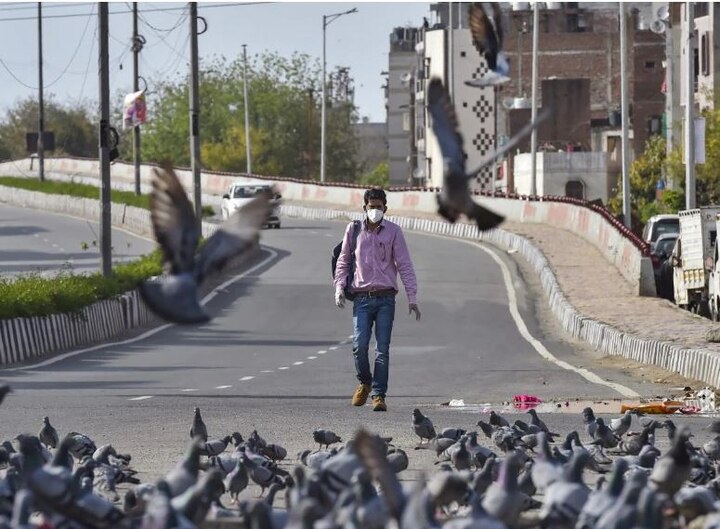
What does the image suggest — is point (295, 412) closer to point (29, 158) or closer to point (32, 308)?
point (32, 308)

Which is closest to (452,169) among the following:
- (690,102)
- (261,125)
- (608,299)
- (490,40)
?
(490,40)

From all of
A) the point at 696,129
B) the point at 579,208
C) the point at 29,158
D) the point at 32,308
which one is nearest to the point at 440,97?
the point at 32,308

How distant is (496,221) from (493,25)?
Answer: 50.6 inches

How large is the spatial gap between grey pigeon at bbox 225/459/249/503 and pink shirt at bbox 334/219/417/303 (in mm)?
6023

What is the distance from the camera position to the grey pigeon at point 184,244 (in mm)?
9648

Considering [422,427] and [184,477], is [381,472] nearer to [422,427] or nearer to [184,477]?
[184,477]

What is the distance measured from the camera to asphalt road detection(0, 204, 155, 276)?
5412 centimetres

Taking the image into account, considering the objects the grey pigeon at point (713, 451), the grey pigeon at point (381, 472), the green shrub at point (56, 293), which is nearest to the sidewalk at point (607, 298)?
the green shrub at point (56, 293)

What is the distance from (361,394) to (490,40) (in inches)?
345

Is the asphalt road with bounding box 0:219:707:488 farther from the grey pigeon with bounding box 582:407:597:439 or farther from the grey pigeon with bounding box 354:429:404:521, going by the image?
the grey pigeon with bounding box 354:429:404:521

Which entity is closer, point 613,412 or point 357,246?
point 357,246

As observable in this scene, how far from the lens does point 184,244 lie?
1005 cm

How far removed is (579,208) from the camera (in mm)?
53938

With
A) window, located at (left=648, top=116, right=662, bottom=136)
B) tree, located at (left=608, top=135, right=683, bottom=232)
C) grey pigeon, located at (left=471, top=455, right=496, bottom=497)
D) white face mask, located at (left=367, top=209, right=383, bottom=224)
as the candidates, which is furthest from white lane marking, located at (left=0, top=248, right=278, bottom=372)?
window, located at (left=648, top=116, right=662, bottom=136)
